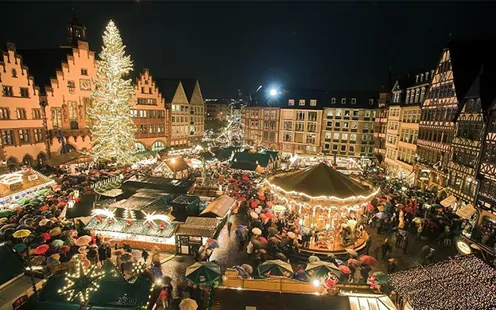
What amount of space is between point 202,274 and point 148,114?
38398 mm

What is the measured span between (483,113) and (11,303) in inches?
1302

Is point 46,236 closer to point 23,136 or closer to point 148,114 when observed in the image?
point 23,136

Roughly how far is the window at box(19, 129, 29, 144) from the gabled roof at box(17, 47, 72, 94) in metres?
5.65

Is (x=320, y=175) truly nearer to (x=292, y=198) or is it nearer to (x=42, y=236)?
(x=292, y=198)

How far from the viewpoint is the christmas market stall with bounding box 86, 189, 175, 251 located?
17.1 m

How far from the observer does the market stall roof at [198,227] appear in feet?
55.5

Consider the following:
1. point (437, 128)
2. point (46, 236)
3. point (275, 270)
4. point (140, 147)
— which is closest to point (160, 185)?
point (46, 236)

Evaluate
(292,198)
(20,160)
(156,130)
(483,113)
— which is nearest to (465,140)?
(483,113)

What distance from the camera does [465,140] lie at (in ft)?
83.5

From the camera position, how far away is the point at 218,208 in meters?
19.5

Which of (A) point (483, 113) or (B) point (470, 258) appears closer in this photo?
(B) point (470, 258)

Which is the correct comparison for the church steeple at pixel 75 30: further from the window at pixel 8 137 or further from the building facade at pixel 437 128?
the building facade at pixel 437 128

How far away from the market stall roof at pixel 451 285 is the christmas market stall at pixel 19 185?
25650mm

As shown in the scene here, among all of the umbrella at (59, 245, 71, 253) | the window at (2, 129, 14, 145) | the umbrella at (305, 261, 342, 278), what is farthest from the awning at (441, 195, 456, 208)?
the window at (2, 129, 14, 145)
